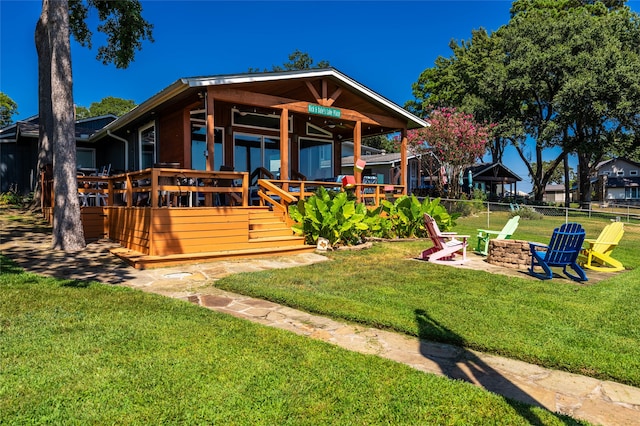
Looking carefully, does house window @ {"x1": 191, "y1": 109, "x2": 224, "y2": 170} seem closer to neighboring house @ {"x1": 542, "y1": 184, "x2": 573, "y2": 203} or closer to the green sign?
the green sign

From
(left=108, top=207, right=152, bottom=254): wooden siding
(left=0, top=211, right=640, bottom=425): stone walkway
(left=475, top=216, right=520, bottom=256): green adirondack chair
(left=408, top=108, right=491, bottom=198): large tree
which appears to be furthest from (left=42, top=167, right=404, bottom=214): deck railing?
(left=408, top=108, right=491, bottom=198): large tree

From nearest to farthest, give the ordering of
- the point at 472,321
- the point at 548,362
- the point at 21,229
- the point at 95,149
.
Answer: the point at 548,362 < the point at 472,321 < the point at 21,229 < the point at 95,149

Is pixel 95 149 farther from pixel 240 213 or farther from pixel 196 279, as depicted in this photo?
pixel 196 279

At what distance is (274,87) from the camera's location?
10695 millimetres

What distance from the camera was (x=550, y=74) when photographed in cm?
2755

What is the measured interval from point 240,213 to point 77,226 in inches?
116

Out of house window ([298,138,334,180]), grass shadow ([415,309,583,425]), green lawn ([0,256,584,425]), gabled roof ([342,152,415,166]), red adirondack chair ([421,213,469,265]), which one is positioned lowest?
grass shadow ([415,309,583,425])

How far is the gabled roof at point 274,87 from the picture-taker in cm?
895

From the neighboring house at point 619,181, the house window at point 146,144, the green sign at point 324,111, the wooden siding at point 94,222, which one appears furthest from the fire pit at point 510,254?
the neighboring house at point 619,181

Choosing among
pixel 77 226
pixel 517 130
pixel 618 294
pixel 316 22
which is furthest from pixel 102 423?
pixel 517 130

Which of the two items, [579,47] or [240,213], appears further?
[579,47]

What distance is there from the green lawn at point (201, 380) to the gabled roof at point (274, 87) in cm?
632

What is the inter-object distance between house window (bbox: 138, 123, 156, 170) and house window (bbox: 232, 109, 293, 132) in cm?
262

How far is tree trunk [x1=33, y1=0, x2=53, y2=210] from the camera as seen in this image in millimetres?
12305
